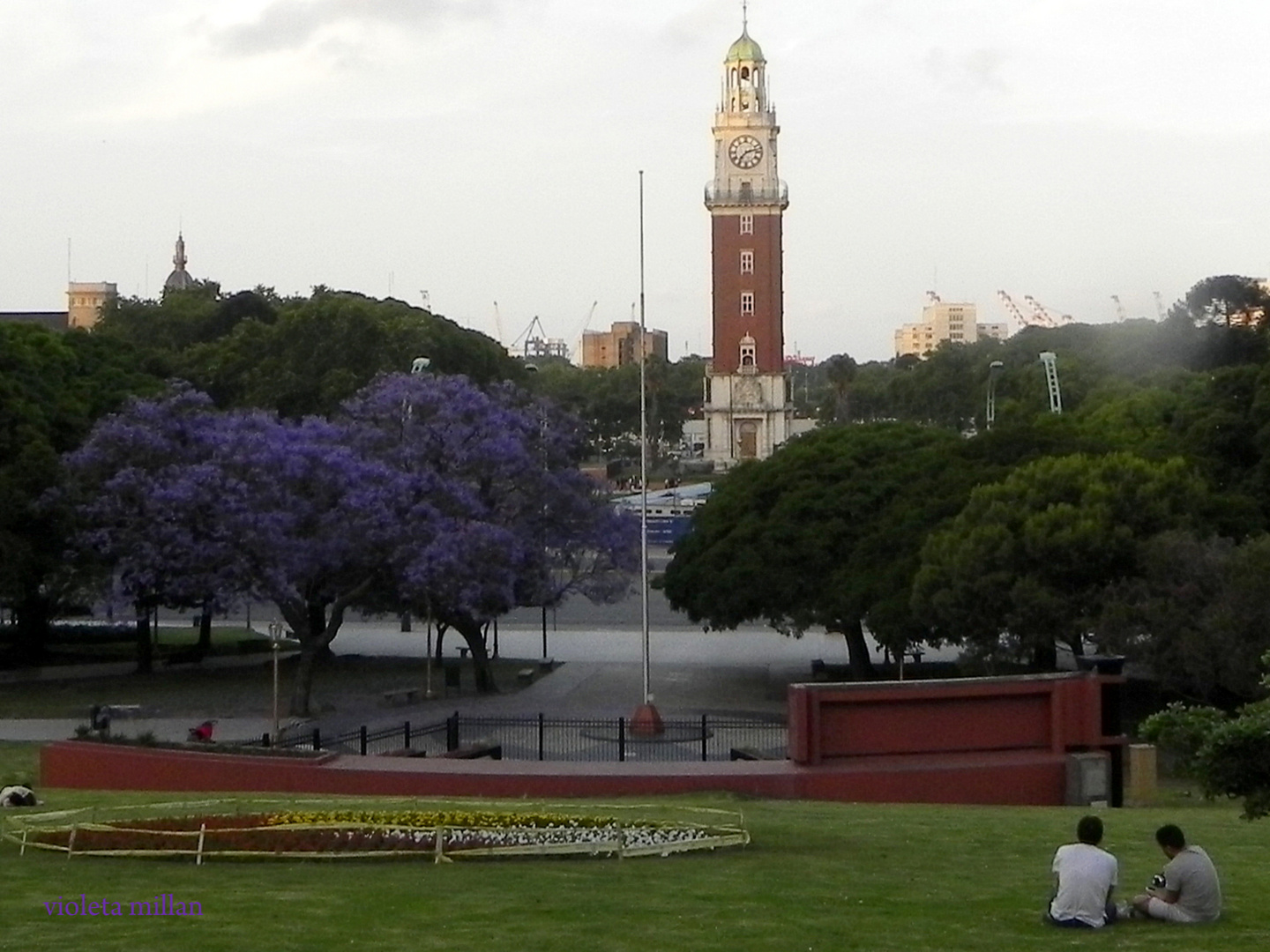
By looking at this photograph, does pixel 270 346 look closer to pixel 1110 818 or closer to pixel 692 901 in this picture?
pixel 1110 818

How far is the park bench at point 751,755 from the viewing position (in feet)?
93.4

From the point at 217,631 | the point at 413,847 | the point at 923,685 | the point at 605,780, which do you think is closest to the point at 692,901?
the point at 413,847

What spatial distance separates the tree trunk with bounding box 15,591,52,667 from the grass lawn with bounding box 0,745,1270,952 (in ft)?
98.5

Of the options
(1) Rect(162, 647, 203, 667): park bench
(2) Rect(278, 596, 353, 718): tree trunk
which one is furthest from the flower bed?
(1) Rect(162, 647, 203, 667): park bench

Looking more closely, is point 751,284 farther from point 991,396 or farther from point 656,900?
point 656,900

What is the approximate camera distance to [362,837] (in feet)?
53.2

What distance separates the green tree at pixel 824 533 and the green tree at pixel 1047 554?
3.26m

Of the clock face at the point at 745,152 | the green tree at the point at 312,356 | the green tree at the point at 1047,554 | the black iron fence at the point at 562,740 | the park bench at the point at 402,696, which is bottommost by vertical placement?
the black iron fence at the point at 562,740

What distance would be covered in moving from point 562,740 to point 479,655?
8.78 metres

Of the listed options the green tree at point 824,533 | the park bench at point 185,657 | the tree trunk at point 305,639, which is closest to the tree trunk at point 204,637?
the park bench at point 185,657

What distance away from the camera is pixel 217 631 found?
57.2 m

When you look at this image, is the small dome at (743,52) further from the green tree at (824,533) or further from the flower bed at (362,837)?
the flower bed at (362,837)

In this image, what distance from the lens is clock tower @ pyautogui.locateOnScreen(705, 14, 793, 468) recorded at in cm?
11512

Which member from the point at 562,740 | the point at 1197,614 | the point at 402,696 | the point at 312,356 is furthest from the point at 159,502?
the point at 312,356
